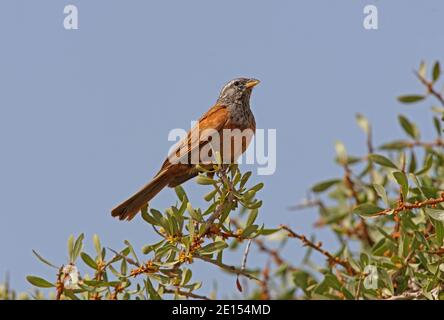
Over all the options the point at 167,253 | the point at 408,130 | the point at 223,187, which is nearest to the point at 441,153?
the point at 408,130

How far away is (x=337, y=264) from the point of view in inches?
209

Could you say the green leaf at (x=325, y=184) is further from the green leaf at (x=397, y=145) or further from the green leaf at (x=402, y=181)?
the green leaf at (x=402, y=181)

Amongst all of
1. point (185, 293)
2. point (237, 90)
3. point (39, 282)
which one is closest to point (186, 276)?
point (185, 293)

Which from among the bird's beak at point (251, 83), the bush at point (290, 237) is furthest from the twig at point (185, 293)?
the bird's beak at point (251, 83)

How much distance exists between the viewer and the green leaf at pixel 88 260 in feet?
14.7

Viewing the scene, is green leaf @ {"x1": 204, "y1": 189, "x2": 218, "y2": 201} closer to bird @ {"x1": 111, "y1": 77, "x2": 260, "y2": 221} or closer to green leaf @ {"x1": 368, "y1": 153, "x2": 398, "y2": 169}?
bird @ {"x1": 111, "y1": 77, "x2": 260, "y2": 221}

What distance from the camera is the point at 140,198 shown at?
576cm

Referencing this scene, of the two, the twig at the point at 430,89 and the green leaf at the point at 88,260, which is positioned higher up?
the twig at the point at 430,89

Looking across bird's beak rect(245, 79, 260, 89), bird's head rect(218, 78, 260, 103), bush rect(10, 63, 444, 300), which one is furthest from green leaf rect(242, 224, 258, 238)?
bird's beak rect(245, 79, 260, 89)

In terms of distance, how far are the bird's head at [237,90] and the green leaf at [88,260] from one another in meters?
2.63

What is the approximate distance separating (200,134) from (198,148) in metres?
0.14

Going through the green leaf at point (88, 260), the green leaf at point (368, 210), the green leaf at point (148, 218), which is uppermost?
the green leaf at point (368, 210)

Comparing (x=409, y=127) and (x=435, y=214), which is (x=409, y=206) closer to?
(x=435, y=214)
